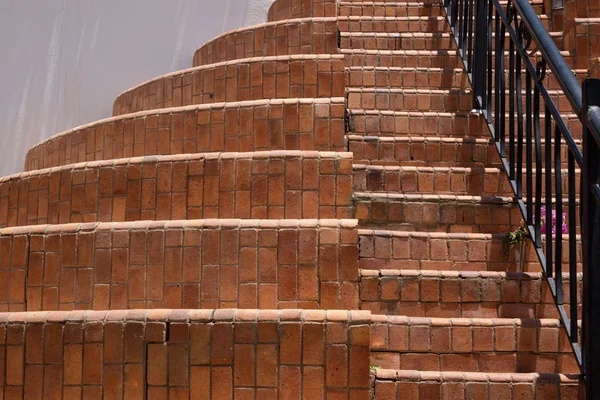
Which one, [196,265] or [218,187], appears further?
[218,187]

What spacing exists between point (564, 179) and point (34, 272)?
8.97 ft

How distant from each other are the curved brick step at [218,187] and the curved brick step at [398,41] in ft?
6.69

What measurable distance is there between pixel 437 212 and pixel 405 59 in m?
1.72

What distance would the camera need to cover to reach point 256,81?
5.65 m

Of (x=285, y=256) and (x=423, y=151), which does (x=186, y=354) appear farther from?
(x=423, y=151)

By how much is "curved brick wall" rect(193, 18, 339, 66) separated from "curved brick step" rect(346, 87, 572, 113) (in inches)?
32.8

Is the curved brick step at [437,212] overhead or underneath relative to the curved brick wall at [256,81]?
underneath

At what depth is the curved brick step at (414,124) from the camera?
5176mm

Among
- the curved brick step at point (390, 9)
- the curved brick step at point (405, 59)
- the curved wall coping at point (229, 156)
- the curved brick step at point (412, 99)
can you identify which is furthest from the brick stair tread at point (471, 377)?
the curved brick step at point (390, 9)

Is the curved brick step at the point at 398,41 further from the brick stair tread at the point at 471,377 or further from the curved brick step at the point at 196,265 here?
the brick stair tread at the point at 471,377

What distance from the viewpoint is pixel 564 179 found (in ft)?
15.9

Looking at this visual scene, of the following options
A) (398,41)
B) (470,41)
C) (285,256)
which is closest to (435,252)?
(285,256)

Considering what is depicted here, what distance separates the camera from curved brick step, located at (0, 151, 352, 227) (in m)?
4.39

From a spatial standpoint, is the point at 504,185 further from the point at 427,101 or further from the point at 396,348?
the point at 396,348
